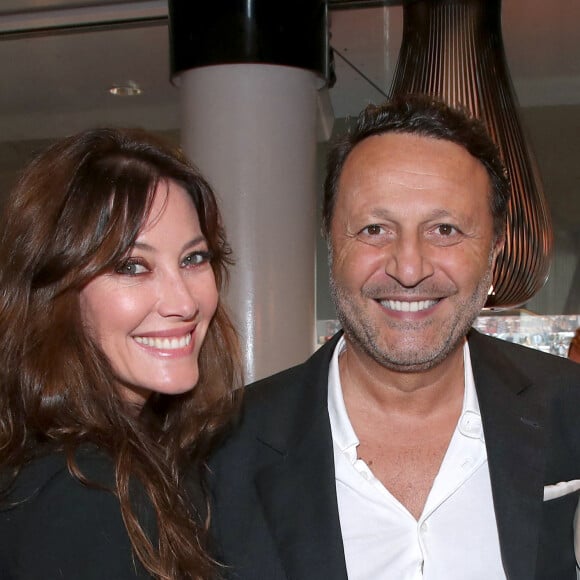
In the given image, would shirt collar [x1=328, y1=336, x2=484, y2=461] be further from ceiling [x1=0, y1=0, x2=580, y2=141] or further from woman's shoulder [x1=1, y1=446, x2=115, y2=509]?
ceiling [x1=0, y1=0, x2=580, y2=141]

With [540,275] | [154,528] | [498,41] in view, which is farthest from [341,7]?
[154,528]

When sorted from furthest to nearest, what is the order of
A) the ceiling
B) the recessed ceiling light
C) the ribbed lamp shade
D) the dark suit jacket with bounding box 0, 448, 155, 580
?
the recessed ceiling light
the ceiling
the ribbed lamp shade
the dark suit jacket with bounding box 0, 448, 155, 580

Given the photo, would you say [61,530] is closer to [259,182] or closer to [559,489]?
[559,489]

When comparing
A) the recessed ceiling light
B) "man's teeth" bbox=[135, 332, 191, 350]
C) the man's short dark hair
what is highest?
the man's short dark hair

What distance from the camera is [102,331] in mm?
1712

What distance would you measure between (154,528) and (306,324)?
202 cm

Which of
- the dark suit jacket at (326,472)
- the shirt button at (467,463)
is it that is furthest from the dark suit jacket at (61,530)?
the shirt button at (467,463)

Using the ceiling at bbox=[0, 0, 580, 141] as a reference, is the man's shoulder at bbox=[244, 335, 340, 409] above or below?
below

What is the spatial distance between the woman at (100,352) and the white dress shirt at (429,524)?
29cm

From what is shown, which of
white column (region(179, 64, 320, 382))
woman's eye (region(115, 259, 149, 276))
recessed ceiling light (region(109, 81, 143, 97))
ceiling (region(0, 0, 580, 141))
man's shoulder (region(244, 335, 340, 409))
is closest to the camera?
woman's eye (region(115, 259, 149, 276))

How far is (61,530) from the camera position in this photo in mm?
1427

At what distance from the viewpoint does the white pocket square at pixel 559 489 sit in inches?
74.4

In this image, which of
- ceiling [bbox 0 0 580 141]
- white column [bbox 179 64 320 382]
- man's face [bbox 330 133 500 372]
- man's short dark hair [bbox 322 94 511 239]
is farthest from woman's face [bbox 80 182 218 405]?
ceiling [bbox 0 0 580 141]

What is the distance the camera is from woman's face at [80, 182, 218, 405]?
169 centimetres
